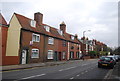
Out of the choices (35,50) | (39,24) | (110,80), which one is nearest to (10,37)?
A: (35,50)

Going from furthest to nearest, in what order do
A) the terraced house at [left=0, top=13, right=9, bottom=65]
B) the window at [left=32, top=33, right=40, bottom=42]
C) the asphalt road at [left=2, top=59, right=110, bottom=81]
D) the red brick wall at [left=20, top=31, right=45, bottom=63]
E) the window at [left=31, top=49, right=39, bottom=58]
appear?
the window at [left=32, top=33, right=40, bottom=42]
the window at [left=31, top=49, right=39, bottom=58]
the red brick wall at [left=20, top=31, right=45, bottom=63]
the terraced house at [left=0, top=13, right=9, bottom=65]
the asphalt road at [left=2, top=59, right=110, bottom=81]

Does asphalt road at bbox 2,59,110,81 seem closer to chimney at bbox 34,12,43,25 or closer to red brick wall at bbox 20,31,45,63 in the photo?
red brick wall at bbox 20,31,45,63

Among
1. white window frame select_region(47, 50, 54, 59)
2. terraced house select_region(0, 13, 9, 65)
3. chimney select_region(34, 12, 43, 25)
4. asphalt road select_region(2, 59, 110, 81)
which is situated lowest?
asphalt road select_region(2, 59, 110, 81)

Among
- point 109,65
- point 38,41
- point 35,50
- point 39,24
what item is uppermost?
point 39,24

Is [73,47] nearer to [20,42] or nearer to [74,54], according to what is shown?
[74,54]

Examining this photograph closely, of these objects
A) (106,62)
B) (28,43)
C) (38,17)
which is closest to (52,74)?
(106,62)

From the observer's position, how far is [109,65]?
17.2 metres

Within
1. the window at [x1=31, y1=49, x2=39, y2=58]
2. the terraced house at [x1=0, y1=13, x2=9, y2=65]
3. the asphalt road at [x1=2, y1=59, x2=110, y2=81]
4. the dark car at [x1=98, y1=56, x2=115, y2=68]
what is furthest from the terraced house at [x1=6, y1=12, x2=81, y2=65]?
the dark car at [x1=98, y1=56, x2=115, y2=68]

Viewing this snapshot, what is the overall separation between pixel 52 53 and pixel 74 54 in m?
13.2

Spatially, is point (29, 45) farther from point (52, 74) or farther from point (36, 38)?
point (52, 74)

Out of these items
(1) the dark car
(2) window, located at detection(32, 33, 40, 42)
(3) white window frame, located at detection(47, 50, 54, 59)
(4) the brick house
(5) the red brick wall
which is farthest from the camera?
(3) white window frame, located at detection(47, 50, 54, 59)

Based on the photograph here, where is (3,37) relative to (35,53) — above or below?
above

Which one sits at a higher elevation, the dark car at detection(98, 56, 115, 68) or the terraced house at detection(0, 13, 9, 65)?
the terraced house at detection(0, 13, 9, 65)

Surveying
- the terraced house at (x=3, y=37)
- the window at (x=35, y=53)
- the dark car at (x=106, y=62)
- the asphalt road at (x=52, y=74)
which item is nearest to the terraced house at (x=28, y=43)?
the window at (x=35, y=53)
